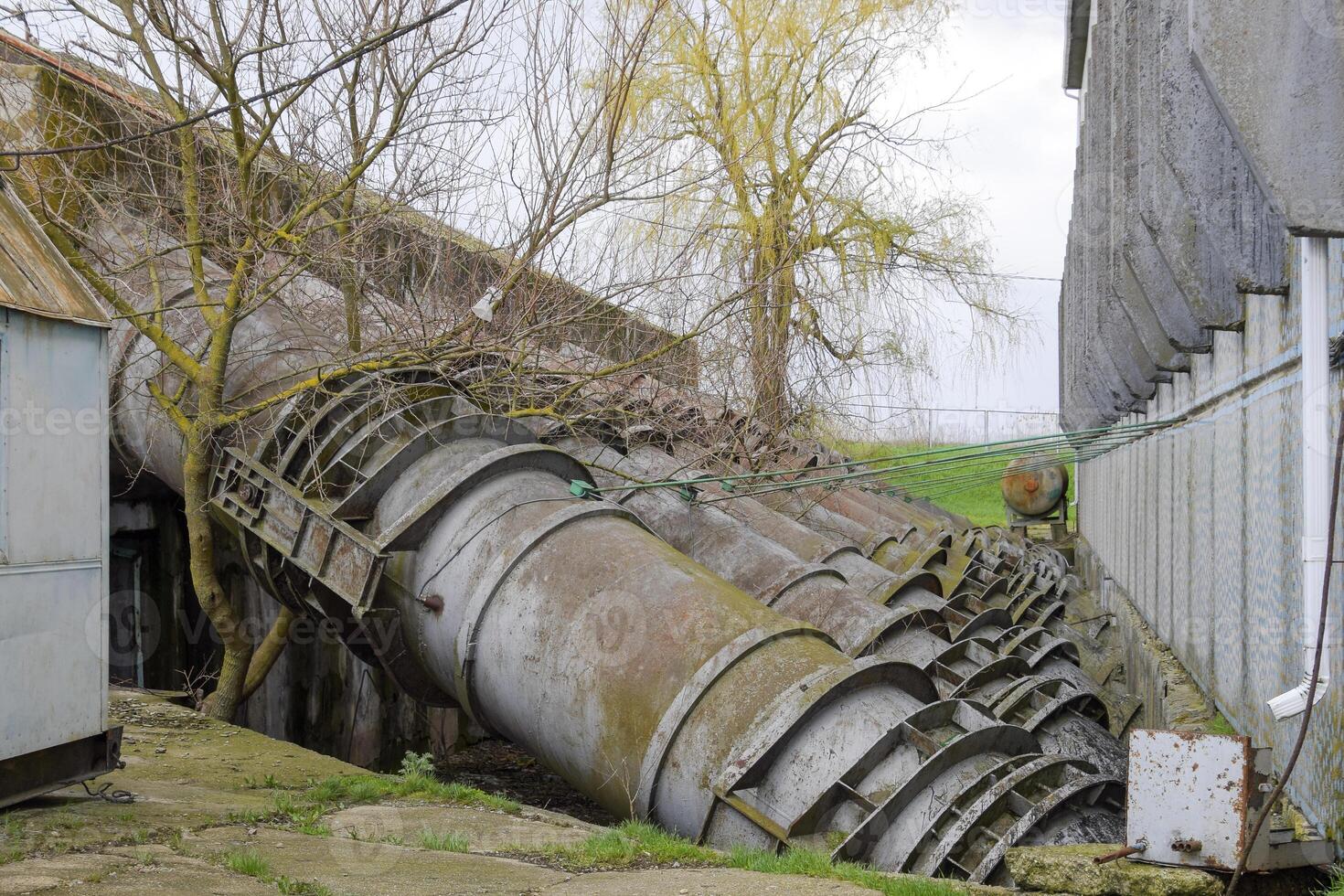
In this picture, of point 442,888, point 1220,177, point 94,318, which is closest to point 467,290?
point 94,318

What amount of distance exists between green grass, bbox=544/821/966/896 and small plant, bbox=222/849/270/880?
4.14 feet

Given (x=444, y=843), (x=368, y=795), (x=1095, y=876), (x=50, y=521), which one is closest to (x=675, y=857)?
(x=444, y=843)

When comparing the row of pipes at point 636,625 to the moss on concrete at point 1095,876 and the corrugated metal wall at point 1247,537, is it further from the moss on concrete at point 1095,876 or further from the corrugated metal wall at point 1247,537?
the moss on concrete at point 1095,876

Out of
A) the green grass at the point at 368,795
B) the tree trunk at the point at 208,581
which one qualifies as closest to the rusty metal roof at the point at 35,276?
the tree trunk at the point at 208,581

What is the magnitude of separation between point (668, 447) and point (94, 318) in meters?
5.58

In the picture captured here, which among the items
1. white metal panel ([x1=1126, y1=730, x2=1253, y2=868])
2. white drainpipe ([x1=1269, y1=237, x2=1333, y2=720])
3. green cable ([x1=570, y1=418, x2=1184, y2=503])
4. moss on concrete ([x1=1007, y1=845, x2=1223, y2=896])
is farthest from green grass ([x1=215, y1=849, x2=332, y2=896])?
white drainpipe ([x1=1269, y1=237, x2=1333, y2=720])

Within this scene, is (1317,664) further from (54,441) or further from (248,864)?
(54,441)

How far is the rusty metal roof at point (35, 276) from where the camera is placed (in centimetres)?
584

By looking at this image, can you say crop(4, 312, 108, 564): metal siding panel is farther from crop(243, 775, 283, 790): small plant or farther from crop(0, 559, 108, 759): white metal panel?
crop(243, 775, 283, 790): small plant

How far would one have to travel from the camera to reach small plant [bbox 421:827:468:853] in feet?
17.7

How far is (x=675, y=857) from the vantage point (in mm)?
5145

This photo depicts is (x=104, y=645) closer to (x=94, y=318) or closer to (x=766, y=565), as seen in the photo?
(x=94, y=318)

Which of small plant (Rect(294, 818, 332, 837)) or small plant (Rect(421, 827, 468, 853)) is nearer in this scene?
small plant (Rect(421, 827, 468, 853))

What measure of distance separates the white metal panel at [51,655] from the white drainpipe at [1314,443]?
18.2 ft
